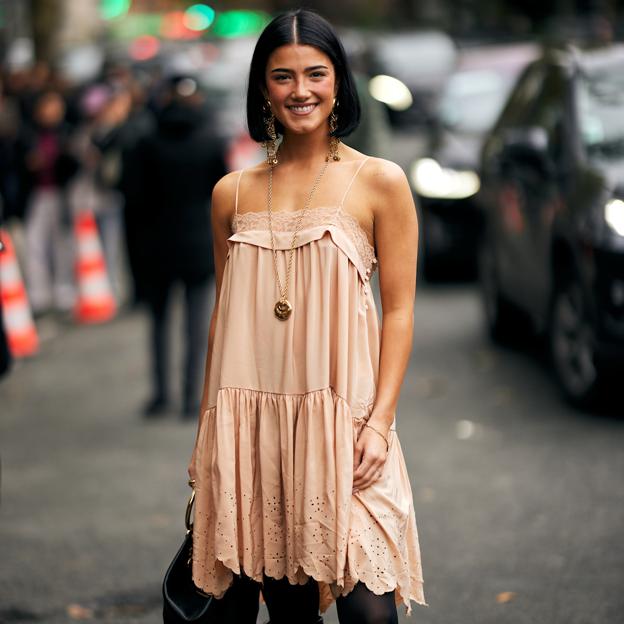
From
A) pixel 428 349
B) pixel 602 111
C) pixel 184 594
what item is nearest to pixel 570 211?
pixel 602 111

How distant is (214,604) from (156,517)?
283cm

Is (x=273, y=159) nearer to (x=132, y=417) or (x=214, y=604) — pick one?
(x=214, y=604)

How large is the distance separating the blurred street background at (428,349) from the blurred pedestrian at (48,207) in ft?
0.07

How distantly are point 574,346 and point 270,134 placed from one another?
4513 mm

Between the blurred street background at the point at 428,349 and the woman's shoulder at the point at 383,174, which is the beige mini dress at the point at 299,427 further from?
the blurred street background at the point at 428,349

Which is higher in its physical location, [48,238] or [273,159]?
[273,159]

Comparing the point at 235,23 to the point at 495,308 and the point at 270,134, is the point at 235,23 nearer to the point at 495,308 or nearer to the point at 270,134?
the point at 495,308

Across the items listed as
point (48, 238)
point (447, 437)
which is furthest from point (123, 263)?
point (447, 437)

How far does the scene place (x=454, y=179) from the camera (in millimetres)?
11977

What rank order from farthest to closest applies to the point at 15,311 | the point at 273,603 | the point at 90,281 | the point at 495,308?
the point at 90,281 → the point at 15,311 → the point at 495,308 → the point at 273,603

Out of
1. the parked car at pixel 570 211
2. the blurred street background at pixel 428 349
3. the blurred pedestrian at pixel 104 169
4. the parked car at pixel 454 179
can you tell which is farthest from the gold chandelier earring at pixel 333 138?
the blurred pedestrian at pixel 104 169

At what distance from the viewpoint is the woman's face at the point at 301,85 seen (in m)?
3.30

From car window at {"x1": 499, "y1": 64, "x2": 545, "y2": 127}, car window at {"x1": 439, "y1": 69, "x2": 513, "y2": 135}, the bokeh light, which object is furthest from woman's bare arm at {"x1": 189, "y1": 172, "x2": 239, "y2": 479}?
the bokeh light

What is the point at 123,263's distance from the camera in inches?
610
